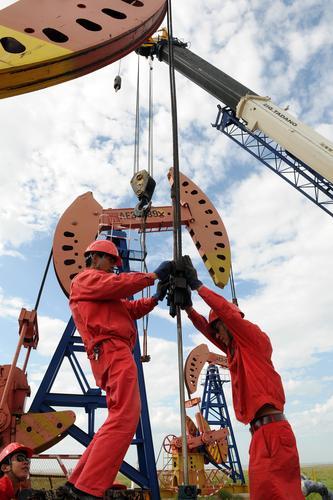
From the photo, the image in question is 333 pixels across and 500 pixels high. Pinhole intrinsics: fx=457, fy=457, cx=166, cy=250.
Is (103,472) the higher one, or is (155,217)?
(155,217)

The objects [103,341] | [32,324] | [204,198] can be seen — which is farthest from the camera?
[204,198]

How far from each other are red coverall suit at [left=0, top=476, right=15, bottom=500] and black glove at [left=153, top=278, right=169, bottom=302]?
5.01ft

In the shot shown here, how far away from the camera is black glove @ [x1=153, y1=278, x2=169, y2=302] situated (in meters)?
2.79

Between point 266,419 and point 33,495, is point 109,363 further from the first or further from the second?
point 266,419

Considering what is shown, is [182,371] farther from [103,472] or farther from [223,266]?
[223,266]

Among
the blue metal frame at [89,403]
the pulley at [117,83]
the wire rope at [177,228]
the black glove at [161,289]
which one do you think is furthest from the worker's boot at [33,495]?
the pulley at [117,83]

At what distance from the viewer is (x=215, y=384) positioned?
20.1 meters

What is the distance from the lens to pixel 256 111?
1105 cm

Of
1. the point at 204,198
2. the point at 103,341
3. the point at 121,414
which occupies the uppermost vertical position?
the point at 204,198

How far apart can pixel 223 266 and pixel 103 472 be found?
573 centimetres

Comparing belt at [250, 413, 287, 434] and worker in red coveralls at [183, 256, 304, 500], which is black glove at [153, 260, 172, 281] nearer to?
worker in red coveralls at [183, 256, 304, 500]

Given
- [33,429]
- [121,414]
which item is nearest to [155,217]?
[33,429]

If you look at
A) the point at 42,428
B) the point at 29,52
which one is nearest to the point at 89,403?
the point at 42,428

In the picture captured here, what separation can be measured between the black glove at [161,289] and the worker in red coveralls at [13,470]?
1460 millimetres
